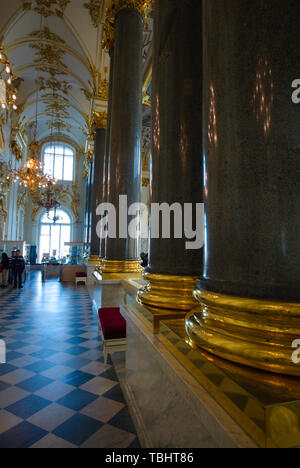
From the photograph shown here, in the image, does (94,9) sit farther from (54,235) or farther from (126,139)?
(54,235)

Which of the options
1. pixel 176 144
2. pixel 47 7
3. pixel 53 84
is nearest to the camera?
pixel 176 144

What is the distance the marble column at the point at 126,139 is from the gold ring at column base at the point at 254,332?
3612 millimetres

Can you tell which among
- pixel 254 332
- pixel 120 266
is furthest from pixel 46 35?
pixel 254 332

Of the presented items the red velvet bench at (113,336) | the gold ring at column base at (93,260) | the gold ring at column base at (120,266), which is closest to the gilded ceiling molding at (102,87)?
the gold ring at column base at (93,260)

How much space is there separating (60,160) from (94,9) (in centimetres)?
1605

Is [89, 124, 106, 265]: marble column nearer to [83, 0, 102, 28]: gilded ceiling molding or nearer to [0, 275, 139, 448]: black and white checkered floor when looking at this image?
[83, 0, 102, 28]: gilded ceiling molding

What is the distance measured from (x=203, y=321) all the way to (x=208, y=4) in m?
1.59

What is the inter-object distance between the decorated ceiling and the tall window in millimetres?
5924

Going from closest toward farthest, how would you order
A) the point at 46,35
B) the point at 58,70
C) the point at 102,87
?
the point at 102,87 → the point at 46,35 → the point at 58,70

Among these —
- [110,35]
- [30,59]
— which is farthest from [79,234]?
[110,35]

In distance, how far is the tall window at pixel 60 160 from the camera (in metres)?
24.0

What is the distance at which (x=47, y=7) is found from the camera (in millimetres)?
9992

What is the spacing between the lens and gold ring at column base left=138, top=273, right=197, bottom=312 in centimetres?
196

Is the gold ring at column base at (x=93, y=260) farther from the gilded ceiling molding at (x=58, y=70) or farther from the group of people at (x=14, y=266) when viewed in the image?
the gilded ceiling molding at (x=58, y=70)
